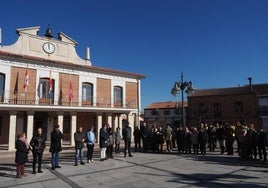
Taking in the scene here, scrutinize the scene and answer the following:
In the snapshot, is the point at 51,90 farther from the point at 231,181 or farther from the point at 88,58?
the point at 231,181

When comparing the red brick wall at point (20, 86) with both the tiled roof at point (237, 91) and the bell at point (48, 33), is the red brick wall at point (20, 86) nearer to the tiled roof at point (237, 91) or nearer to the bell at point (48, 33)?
the bell at point (48, 33)

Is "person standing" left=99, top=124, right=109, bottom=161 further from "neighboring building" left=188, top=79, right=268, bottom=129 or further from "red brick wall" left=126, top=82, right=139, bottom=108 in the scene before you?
"neighboring building" left=188, top=79, right=268, bottom=129

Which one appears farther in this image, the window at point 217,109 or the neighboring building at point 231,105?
the window at point 217,109

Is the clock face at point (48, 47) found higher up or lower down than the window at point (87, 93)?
higher up

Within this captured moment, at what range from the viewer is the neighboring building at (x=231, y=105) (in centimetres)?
3769

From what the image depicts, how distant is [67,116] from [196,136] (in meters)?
15.5

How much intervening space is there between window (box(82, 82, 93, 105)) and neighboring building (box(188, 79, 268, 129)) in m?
20.3

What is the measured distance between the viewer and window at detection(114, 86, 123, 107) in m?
25.5

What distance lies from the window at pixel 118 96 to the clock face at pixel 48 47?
284 inches

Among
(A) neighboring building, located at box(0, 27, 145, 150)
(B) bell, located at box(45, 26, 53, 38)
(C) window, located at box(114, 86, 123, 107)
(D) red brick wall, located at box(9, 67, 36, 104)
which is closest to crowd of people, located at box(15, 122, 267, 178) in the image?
(A) neighboring building, located at box(0, 27, 145, 150)

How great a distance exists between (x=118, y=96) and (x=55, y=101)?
689 centimetres

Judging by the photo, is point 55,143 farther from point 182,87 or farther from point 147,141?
point 182,87

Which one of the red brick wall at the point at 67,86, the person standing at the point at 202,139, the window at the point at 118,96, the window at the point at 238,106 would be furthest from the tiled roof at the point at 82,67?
the window at the point at 238,106

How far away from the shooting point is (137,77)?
27109 mm
